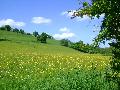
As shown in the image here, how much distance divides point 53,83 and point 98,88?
2.05 m

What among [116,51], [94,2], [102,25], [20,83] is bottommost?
[20,83]

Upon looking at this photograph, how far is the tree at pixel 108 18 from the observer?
1085cm

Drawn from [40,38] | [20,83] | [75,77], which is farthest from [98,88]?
[40,38]

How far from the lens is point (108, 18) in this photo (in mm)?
11008

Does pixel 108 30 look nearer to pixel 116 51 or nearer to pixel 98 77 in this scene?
pixel 116 51

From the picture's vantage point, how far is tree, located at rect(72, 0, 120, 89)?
35.6 feet

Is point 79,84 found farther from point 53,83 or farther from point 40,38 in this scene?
point 40,38

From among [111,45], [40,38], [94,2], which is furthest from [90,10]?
[40,38]

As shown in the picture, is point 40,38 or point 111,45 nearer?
Result: point 111,45

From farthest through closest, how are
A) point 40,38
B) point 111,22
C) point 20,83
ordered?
point 40,38, point 20,83, point 111,22

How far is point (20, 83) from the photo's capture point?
1574cm

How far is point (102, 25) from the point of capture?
11.4 metres

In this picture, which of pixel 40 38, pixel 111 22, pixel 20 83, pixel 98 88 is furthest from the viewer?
pixel 40 38

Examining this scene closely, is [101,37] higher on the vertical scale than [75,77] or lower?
higher
